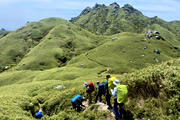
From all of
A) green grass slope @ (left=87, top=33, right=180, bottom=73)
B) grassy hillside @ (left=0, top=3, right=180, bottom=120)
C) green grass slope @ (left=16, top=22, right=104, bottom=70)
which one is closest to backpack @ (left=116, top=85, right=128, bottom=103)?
grassy hillside @ (left=0, top=3, right=180, bottom=120)

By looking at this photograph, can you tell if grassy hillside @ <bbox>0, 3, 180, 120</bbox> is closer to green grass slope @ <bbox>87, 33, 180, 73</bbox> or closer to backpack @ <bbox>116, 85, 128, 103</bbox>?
green grass slope @ <bbox>87, 33, 180, 73</bbox>

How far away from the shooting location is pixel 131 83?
17.6m

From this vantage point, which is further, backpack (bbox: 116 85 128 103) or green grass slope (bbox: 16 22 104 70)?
green grass slope (bbox: 16 22 104 70)

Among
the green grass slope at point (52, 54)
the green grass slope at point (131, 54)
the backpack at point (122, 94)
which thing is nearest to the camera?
the backpack at point (122, 94)

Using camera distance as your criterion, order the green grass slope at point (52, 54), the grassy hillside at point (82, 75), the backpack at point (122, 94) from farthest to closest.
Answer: the green grass slope at point (52, 54), the grassy hillside at point (82, 75), the backpack at point (122, 94)

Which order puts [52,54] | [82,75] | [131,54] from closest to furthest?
1. [82,75]
2. [131,54]
3. [52,54]

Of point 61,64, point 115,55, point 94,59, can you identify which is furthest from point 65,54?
point 115,55

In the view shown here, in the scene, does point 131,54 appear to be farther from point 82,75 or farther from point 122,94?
point 122,94

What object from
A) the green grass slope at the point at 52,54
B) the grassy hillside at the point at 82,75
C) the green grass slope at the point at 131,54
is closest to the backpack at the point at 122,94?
the grassy hillside at the point at 82,75

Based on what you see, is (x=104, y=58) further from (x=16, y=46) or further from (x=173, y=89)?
(x=16, y=46)

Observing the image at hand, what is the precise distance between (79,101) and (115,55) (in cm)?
11943

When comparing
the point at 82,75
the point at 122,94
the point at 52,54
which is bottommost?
the point at 82,75

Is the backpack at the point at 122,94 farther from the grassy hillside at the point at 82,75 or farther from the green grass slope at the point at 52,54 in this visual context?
the green grass slope at the point at 52,54

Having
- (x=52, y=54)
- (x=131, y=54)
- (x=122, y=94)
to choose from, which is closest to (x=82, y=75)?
(x=122, y=94)
